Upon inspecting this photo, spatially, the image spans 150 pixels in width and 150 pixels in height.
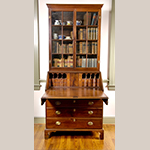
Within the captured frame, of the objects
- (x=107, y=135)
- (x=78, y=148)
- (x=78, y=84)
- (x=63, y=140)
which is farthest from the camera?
(x=78, y=84)

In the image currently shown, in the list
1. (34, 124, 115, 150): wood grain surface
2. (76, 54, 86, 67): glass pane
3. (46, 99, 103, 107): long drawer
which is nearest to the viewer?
(34, 124, 115, 150): wood grain surface

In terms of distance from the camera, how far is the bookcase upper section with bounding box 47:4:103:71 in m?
2.99

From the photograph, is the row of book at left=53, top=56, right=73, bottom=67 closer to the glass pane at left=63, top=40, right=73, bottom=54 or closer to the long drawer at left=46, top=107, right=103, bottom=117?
the glass pane at left=63, top=40, right=73, bottom=54

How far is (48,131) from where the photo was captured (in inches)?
107

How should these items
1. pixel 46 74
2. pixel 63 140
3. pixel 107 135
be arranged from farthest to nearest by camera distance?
1. pixel 46 74
2. pixel 107 135
3. pixel 63 140

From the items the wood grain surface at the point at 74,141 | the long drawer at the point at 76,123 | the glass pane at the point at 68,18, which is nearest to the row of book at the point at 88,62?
the glass pane at the point at 68,18

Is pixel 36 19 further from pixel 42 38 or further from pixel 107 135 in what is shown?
pixel 107 135

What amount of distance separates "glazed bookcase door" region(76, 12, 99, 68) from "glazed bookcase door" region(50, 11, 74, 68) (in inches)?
5.2

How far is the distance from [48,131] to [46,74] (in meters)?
1.13

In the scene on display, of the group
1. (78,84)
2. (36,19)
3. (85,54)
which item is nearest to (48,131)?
(78,84)

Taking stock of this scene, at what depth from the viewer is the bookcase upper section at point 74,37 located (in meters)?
2.99

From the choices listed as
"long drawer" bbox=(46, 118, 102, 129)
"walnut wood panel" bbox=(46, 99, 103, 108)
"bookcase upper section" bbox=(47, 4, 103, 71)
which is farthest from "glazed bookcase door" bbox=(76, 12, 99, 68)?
"long drawer" bbox=(46, 118, 102, 129)

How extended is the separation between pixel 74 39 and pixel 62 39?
8.8 inches

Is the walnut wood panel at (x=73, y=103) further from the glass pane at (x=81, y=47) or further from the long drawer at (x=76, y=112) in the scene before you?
the glass pane at (x=81, y=47)
